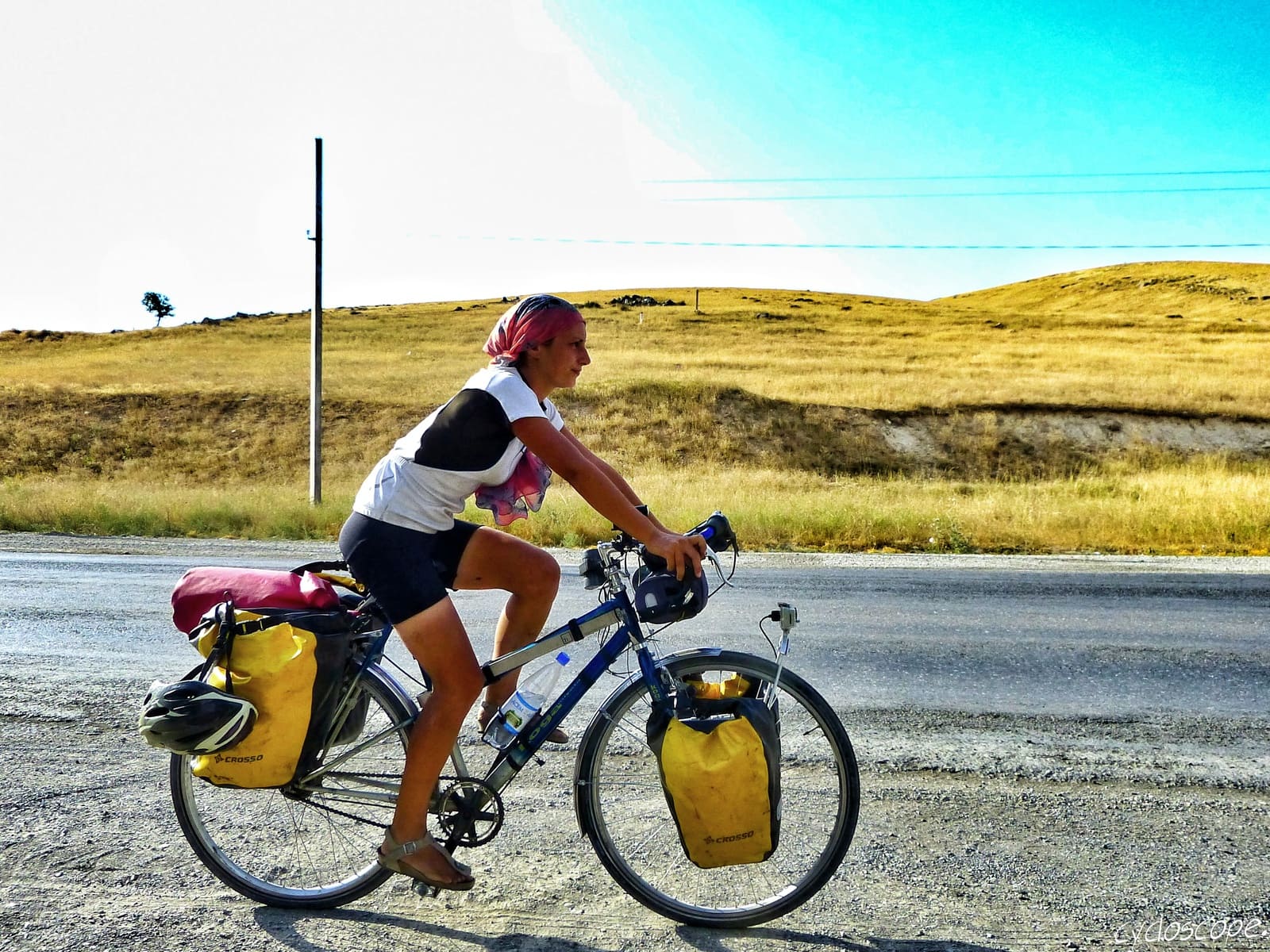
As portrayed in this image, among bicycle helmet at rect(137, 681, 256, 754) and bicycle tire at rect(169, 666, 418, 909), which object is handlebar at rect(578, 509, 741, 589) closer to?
bicycle tire at rect(169, 666, 418, 909)

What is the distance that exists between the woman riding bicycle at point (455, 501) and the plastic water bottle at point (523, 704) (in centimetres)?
15

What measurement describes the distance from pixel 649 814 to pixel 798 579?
6.65 meters

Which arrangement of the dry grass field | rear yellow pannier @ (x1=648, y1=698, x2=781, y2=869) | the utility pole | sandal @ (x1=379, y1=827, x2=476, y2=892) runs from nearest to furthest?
rear yellow pannier @ (x1=648, y1=698, x2=781, y2=869) < sandal @ (x1=379, y1=827, x2=476, y2=892) < the dry grass field < the utility pole

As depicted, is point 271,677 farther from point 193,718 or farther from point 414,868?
point 414,868

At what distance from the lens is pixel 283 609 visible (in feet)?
9.96

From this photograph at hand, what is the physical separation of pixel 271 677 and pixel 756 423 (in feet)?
107

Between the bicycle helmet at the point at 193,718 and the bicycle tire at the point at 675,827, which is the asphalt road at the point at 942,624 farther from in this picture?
the bicycle helmet at the point at 193,718

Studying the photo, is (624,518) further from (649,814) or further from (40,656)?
(40,656)

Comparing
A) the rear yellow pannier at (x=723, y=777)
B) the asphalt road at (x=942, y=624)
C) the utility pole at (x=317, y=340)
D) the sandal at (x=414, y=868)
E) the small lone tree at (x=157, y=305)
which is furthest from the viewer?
the small lone tree at (x=157, y=305)

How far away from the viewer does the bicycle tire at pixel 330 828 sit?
320 centimetres

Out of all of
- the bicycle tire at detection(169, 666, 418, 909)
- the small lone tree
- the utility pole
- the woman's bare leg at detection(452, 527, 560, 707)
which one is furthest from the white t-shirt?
the small lone tree

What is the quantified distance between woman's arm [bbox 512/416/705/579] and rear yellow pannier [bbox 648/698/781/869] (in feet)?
1.54

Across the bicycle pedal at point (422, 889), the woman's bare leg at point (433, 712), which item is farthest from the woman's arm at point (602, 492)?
the bicycle pedal at point (422, 889)

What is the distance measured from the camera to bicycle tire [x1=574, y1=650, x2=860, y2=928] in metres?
3.04
